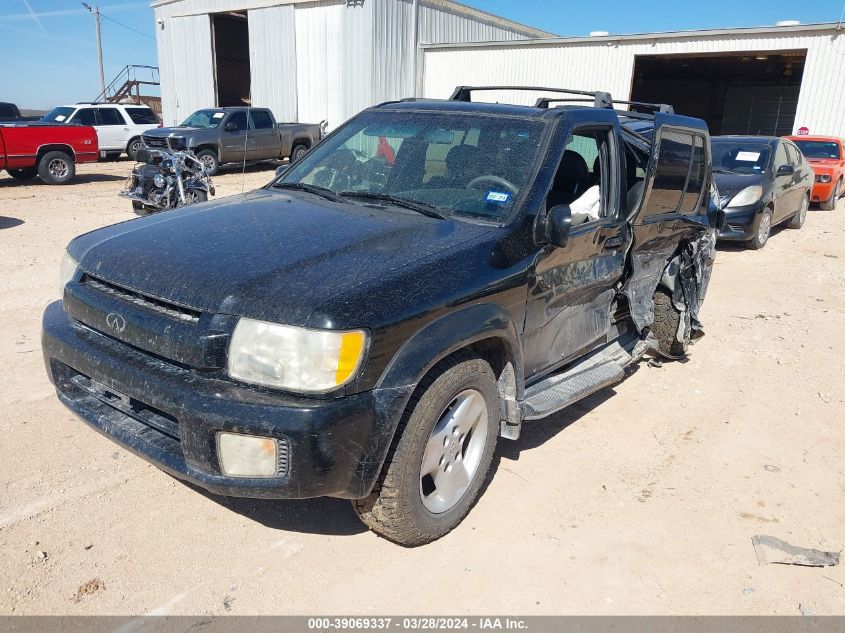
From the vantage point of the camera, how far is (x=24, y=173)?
624 inches

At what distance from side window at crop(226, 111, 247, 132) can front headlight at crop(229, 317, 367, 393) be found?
17498 mm

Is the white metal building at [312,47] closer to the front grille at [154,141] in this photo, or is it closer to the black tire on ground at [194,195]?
the front grille at [154,141]

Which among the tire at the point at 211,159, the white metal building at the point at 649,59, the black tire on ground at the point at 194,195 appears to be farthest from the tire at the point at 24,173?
the white metal building at the point at 649,59

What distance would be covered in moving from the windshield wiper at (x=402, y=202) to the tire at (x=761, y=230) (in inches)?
335

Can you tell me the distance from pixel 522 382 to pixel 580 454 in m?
0.91

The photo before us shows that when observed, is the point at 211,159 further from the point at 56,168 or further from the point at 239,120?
the point at 56,168

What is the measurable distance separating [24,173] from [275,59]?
10176mm

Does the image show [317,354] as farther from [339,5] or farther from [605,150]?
[339,5]

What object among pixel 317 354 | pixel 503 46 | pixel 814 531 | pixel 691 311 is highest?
pixel 503 46

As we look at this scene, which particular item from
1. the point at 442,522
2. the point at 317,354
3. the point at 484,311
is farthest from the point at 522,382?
the point at 317,354

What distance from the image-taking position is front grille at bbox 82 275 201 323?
271cm

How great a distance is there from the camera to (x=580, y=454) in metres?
4.07

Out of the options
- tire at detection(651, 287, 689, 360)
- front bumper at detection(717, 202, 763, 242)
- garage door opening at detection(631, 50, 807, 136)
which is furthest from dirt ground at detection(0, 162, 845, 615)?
garage door opening at detection(631, 50, 807, 136)

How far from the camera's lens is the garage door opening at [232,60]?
28375mm
